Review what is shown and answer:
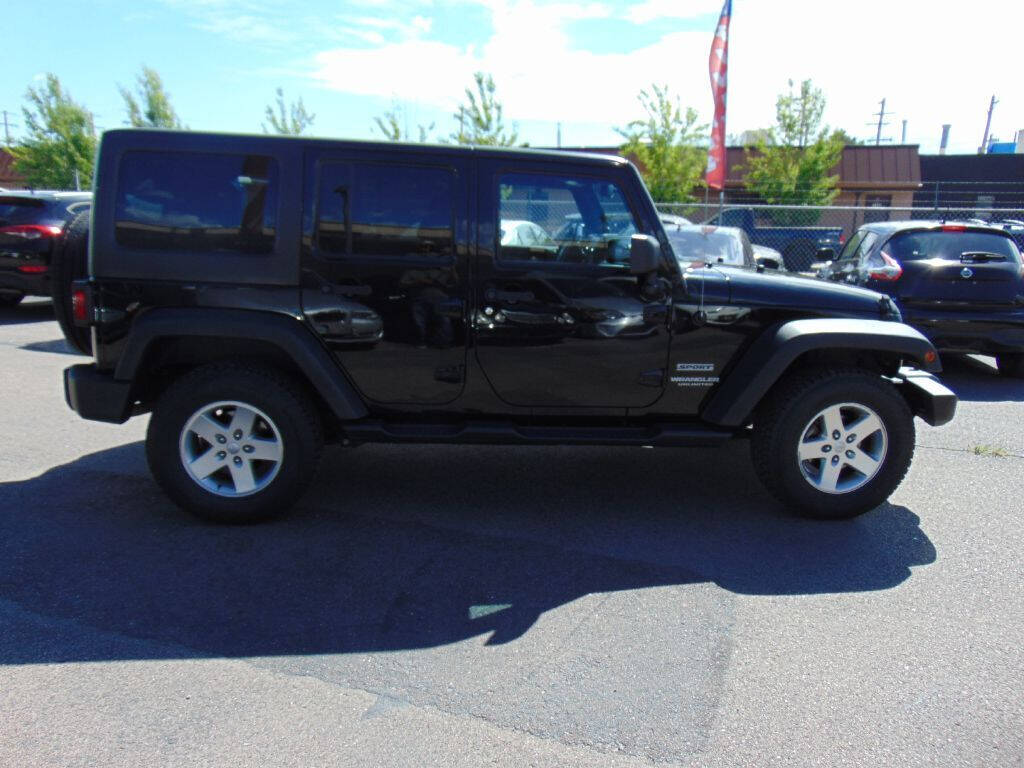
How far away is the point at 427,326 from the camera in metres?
4.21

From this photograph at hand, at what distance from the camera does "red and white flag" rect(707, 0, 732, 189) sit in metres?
15.2

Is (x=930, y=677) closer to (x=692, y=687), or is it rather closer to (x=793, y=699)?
(x=793, y=699)

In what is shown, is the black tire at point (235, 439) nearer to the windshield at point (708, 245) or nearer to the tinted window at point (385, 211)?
the tinted window at point (385, 211)

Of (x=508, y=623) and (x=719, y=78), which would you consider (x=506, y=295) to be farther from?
(x=719, y=78)

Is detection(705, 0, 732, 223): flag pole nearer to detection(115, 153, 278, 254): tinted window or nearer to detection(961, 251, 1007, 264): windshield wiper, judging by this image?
detection(961, 251, 1007, 264): windshield wiper

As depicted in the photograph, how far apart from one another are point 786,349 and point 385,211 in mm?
2240

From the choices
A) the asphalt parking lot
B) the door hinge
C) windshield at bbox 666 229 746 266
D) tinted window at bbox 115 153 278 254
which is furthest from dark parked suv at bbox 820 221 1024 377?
tinted window at bbox 115 153 278 254

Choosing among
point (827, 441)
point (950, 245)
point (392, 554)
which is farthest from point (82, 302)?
point (950, 245)

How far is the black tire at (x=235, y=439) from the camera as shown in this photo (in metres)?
4.13

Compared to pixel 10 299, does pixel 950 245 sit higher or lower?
higher

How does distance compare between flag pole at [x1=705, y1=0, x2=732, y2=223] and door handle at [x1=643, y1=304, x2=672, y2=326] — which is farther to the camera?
flag pole at [x1=705, y1=0, x2=732, y2=223]

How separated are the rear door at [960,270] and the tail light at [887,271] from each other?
0.04 m

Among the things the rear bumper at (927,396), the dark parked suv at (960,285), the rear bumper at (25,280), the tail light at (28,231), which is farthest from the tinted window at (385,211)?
the rear bumper at (25,280)

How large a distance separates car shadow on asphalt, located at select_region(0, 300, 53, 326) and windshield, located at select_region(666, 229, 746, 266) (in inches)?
337
